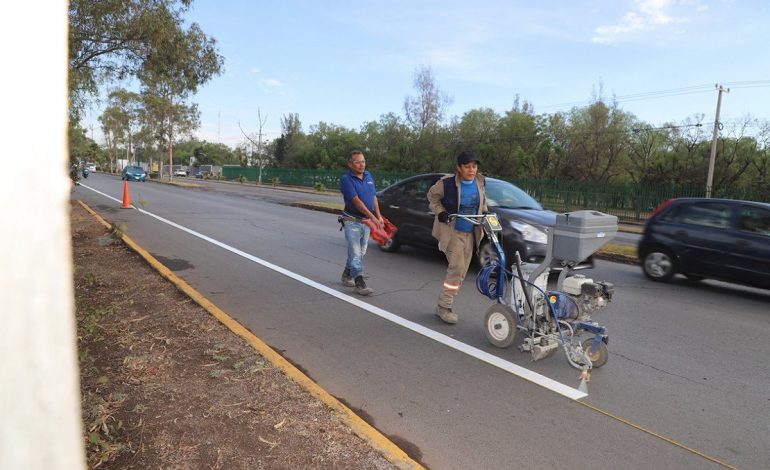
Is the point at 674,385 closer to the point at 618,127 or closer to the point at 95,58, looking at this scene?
the point at 95,58

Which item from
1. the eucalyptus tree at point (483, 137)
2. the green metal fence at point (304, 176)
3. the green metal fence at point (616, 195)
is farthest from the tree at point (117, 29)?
the eucalyptus tree at point (483, 137)

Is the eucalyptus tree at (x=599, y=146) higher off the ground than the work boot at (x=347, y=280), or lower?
higher

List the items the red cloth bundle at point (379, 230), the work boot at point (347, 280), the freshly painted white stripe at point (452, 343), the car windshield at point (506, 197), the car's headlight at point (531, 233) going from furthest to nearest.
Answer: the car windshield at point (506, 197), the car's headlight at point (531, 233), the work boot at point (347, 280), the red cloth bundle at point (379, 230), the freshly painted white stripe at point (452, 343)

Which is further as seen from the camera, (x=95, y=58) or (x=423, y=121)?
(x=423, y=121)

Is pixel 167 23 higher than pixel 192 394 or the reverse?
higher

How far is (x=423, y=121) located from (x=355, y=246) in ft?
164

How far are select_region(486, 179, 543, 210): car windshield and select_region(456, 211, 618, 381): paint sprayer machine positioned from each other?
12.8ft

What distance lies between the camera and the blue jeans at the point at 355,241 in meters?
6.69

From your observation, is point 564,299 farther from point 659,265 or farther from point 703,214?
point 703,214

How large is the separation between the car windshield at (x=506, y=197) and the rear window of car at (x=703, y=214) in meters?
2.31

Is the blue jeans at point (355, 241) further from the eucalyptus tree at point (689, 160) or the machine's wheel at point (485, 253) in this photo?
the eucalyptus tree at point (689, 160)

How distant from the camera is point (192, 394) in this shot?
3.62 meters

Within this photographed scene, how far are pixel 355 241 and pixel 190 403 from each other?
11.5 ft

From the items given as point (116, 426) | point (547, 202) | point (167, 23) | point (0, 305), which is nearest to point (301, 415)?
point (116, 426)
